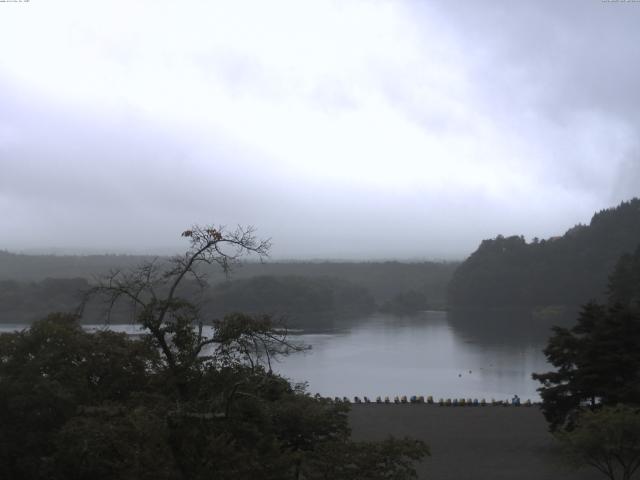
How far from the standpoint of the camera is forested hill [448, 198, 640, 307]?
61750 mm

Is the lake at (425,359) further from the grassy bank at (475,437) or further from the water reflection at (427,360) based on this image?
the grassy bank at (475,437)

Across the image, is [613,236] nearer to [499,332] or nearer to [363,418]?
[499,332]

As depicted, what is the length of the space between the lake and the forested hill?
957 centimetres

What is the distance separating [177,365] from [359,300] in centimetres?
6063

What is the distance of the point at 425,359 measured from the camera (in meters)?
34.7

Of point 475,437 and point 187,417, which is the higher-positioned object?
point 187,417

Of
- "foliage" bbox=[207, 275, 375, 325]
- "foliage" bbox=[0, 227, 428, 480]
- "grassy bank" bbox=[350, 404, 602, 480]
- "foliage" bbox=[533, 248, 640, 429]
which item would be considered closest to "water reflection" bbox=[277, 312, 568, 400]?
"grassy bank" bbox=[350, 404, 602, 480]

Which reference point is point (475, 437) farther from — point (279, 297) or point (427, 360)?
point (279, 297)

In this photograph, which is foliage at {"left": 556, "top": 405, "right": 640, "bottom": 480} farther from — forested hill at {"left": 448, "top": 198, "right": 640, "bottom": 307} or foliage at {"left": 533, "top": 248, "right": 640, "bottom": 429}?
forested hill at {"left": 448, "top": 198, "right": 640, "bottom": 307}

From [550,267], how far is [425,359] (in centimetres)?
3421

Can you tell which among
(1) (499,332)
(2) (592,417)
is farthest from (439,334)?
(2) (592,417)

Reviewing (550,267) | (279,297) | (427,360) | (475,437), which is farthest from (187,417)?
(550,267)

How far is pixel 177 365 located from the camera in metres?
5.68

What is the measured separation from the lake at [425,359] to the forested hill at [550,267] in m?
9.57
